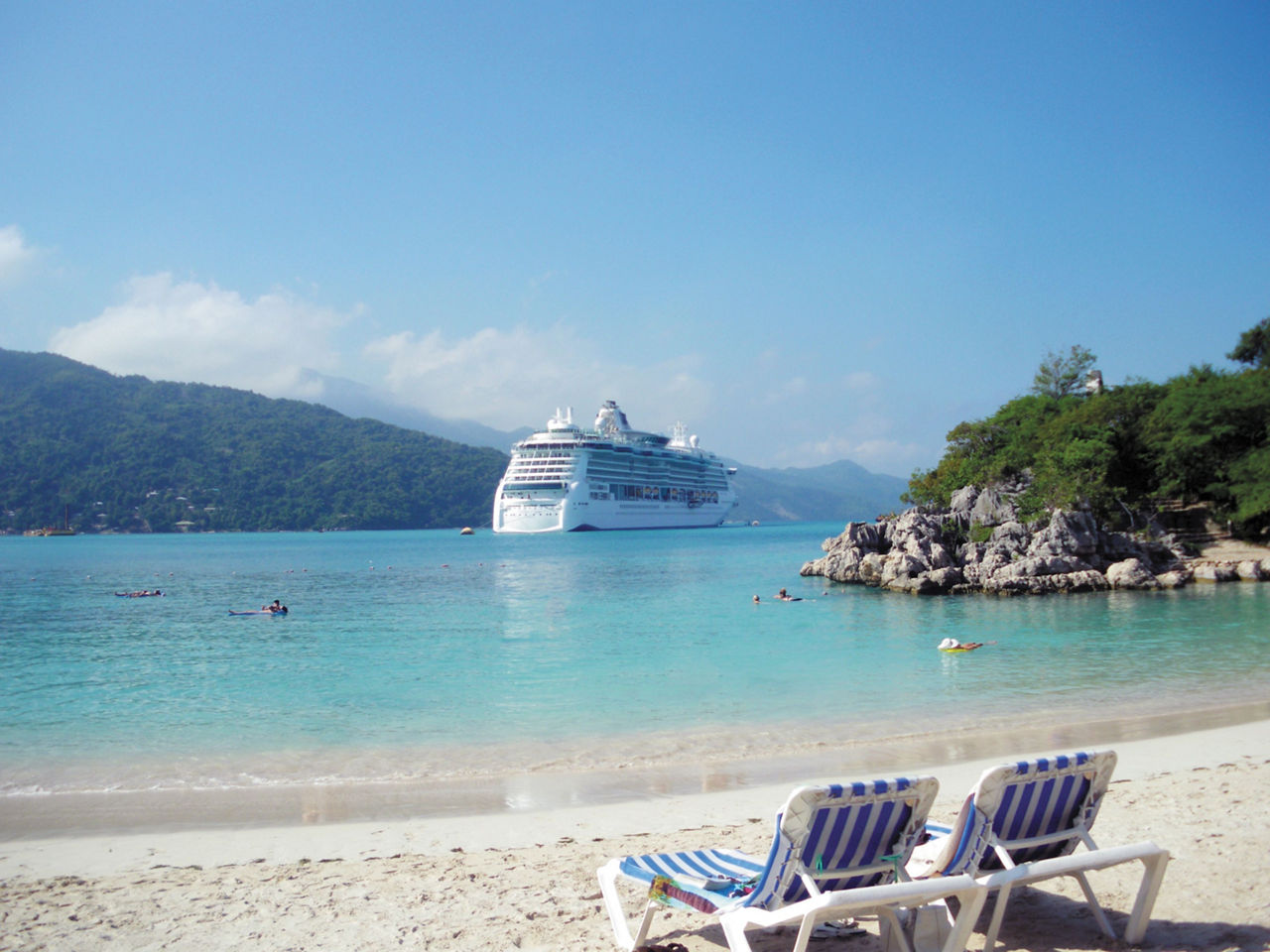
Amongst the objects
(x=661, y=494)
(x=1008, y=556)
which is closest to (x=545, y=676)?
(x=1008, y=556)

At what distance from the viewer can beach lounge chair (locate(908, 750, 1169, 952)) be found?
120 inches

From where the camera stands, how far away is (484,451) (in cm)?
13700

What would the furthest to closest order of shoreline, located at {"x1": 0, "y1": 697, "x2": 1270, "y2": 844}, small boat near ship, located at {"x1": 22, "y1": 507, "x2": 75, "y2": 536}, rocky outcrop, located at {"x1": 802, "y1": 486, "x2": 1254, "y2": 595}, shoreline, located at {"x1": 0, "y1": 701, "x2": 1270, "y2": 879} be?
small boat near ship, located at {"x1": 22, "y1": 507, "x2": 75, "y2": 536}
rocky outcrop, located at {"x1": 802, "y1": 486, "x2": 1254, "y2": 595}
shoreline, located at {"x1": 0, "y1": 697, "x2": 1270, "y2": 844}
shoreline, located at {"x1": 0, "y1": 701, "x2": 1270, "y2": 879}

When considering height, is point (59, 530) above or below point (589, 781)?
below

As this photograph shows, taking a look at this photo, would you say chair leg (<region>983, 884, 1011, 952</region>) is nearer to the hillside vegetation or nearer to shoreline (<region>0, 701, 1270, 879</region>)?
shoreline (<region>0, 701, 1270, 879</region>)

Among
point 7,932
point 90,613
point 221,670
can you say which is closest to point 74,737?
point 221,670

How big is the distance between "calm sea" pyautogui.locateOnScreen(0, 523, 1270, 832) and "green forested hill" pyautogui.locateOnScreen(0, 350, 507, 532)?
86.0 metres

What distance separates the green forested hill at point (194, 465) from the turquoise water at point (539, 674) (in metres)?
85.3

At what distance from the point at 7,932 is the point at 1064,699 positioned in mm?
9671

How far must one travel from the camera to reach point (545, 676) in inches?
465

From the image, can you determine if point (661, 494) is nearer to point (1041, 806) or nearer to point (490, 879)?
point (490, 879)

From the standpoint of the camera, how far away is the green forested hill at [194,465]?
3922 inches

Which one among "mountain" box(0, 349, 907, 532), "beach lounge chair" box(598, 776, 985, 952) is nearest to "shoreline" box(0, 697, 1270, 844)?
"beach lounge chair" box(598, 776, 985, 952)

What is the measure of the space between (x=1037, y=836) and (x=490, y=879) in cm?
254
